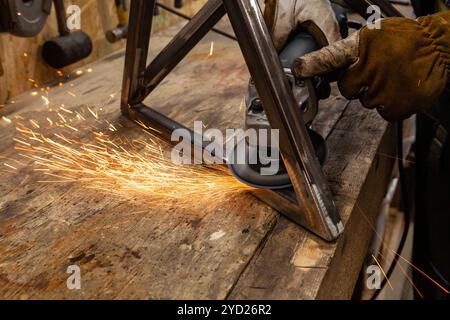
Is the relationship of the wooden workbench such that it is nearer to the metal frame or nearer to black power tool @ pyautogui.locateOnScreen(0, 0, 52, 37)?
the metal frame

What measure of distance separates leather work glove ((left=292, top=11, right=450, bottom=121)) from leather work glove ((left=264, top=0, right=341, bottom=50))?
4.4 inches

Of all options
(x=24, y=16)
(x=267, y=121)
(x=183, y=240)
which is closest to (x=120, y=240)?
(x=183, y=240)

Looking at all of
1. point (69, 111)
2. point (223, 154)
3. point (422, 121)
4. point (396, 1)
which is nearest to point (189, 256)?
point (223, 154)

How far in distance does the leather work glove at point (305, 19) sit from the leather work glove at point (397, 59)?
11 cm

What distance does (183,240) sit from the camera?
111 centimetres

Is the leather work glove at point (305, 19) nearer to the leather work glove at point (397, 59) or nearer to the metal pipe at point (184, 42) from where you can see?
the leather work glove at point (397, 59)

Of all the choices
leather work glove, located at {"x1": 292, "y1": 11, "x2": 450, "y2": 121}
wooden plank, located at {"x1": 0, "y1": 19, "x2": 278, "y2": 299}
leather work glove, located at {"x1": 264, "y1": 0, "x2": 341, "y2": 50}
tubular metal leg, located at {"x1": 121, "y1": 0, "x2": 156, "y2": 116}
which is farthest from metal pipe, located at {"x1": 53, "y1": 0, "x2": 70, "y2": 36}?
leather work glove, located at {"x1": 292, "y1": 11, "x2": 450, "y2": 121}

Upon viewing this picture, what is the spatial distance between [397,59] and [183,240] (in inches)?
25.5

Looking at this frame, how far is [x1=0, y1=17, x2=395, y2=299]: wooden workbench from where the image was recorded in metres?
0.97

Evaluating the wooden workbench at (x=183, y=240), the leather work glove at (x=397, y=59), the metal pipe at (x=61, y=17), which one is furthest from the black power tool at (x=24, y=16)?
the leather work glove at (x=397, y=59)

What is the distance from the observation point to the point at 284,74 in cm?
110

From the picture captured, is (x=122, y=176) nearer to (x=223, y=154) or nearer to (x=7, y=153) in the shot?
(x=223, y=154)

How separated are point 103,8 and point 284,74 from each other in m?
1.72
